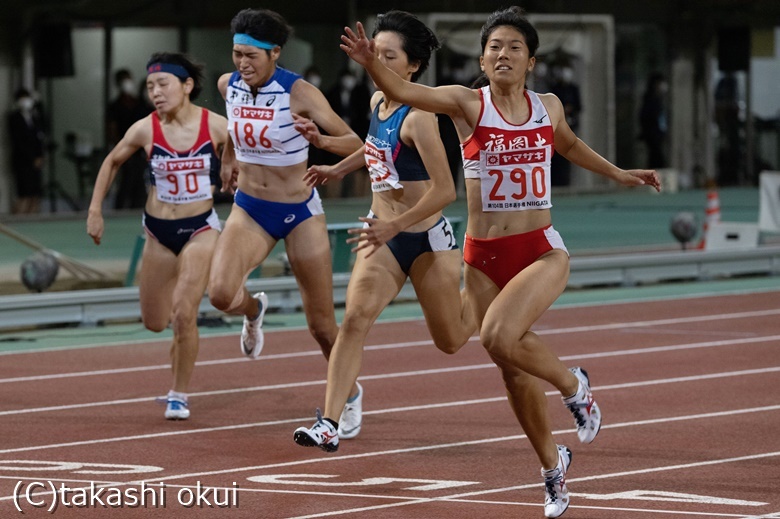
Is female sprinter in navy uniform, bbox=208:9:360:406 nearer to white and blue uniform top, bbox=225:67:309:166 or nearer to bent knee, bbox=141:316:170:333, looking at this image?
white and blue uniform top, bbox=225:67:309:166

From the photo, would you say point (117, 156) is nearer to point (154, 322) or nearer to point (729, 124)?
point (154, 322)

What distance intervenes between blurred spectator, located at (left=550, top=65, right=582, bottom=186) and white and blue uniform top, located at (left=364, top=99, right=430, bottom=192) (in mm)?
22170

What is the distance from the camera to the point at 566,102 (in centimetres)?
3091

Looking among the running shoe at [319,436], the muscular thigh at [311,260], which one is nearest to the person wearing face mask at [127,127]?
the muscular thigh at [311,260]

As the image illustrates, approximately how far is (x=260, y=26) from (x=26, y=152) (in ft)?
54.5

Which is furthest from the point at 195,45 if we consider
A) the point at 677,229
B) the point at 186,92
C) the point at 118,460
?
the point at 118,460

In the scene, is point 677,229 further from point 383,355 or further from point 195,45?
point 195,45

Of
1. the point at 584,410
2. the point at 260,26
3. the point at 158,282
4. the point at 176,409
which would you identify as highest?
the point at 260,26

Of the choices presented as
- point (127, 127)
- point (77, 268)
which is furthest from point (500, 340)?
point (127, 127)

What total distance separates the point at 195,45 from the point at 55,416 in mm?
18172

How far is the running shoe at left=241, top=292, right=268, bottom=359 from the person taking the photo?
34.9 ft

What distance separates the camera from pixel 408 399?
36.1 feet

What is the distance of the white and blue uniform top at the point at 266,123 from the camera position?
9.57 meters

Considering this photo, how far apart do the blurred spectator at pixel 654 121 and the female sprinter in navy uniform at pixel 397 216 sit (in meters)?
25.5
